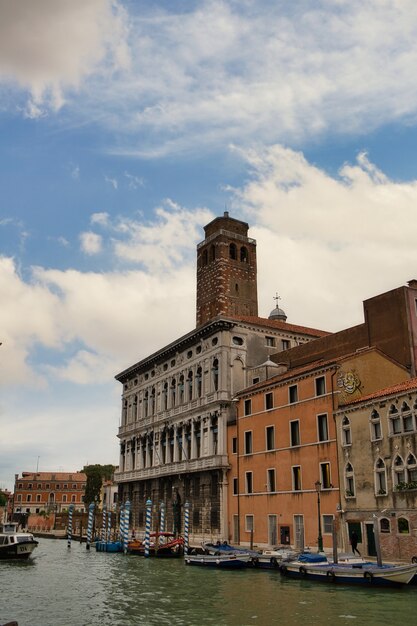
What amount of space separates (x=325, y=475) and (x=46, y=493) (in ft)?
296

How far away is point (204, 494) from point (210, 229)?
84.3ft

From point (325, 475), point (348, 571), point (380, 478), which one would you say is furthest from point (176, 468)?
point (348, 571)

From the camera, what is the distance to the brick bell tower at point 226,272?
181 ft

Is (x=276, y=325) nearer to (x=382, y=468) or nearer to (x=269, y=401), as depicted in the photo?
(x=269, y=401)

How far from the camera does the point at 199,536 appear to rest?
42.5 m

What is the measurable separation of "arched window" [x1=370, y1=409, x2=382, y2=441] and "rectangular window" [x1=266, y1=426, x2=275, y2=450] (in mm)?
8475

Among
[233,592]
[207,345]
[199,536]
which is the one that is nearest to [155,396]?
[207,345]

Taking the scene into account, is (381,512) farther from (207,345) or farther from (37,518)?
(37,518)

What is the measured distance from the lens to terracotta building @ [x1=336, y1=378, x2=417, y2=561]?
25.6 metres

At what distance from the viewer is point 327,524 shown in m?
31.0

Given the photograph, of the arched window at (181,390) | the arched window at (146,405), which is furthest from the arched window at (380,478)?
the arched window at (146,405)

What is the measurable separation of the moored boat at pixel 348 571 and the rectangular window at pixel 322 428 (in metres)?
7.53

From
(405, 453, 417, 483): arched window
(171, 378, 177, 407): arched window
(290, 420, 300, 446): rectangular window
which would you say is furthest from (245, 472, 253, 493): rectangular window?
(405, 453, 417, 483): arched window

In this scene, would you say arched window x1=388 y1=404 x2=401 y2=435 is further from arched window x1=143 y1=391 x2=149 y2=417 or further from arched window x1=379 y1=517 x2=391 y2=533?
arched window x1=143 y1=391 x2=149 y2=417
